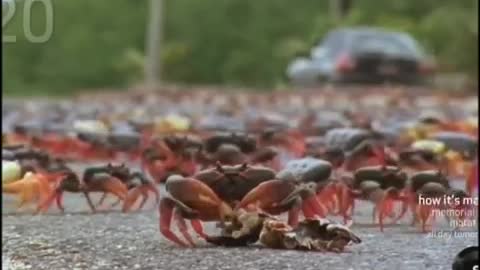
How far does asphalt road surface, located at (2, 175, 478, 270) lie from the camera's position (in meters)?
2.44

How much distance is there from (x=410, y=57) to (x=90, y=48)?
255 inches

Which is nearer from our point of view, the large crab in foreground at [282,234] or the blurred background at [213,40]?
the large crab in foreground at [282,234]

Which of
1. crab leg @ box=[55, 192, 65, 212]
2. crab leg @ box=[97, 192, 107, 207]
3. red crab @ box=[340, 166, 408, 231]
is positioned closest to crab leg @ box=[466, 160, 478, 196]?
red crab @ box=[340, 166, 408, 231]

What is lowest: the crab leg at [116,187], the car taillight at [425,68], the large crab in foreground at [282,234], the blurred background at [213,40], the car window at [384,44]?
the large crab in foreground at [282,234]

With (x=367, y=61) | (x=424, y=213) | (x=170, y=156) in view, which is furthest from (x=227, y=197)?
(x=367, y=61)

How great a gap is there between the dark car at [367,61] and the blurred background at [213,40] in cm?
97

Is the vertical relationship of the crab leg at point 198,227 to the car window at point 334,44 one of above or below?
below

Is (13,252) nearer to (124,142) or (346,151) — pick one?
(346,151)

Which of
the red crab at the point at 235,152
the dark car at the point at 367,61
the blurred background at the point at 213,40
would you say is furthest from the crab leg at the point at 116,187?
the blurred background at the point at 213,40

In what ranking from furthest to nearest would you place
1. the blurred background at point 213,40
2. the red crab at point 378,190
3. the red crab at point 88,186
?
the blurred background at point 213,40
the red crab at point 88,186
the red crab at point 378,190

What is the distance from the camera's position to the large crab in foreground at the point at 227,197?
2.65 meters

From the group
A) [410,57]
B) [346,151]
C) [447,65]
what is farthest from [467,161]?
[447,65]

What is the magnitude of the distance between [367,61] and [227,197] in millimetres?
11145

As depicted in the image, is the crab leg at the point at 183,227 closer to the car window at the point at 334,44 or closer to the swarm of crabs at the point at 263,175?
the swarm of crabs at the point at 263,175
